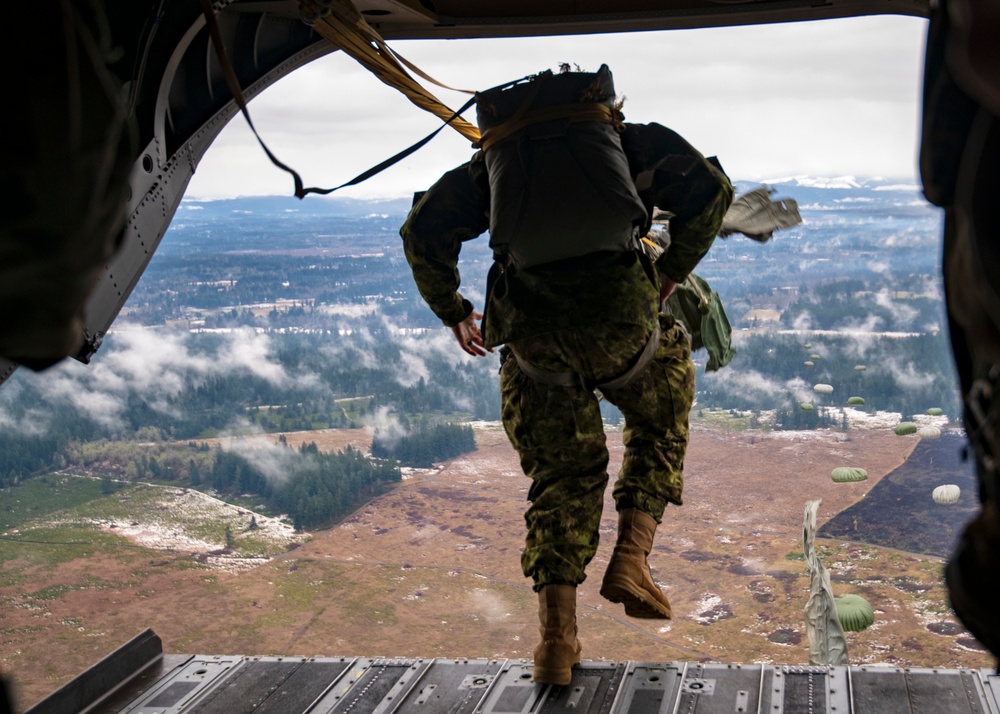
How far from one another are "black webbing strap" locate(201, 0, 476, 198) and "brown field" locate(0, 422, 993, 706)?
37.7 meters

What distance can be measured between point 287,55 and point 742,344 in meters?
48.6

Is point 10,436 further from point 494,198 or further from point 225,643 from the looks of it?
point 494,198

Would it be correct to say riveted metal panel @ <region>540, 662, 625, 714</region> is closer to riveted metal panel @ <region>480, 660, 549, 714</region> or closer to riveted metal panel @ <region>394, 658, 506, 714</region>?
riveted metal panel @ <region>480, 660, 549, 714</region>

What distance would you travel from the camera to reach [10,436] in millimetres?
47500

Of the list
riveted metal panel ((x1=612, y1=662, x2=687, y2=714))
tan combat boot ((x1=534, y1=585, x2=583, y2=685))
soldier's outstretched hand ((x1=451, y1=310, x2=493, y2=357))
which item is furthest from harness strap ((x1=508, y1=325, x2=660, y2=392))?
riveted metal panel ((x1=612, y1=662, x2=687, y2=714))

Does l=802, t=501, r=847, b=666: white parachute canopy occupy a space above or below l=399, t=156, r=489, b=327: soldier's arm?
below

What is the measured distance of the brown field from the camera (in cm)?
4019

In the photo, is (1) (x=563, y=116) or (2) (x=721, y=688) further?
(2) (x=721, y=688)

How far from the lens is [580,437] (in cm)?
265

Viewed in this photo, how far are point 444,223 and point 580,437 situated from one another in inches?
27.1

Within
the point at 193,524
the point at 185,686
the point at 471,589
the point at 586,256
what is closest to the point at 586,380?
the point at 586,256

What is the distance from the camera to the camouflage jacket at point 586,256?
101 inches

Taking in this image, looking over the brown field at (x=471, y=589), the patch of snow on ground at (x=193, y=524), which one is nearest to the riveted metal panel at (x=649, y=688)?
the brown field at (x=471, y=589)

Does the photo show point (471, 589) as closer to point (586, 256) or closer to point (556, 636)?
point (556, 636)
